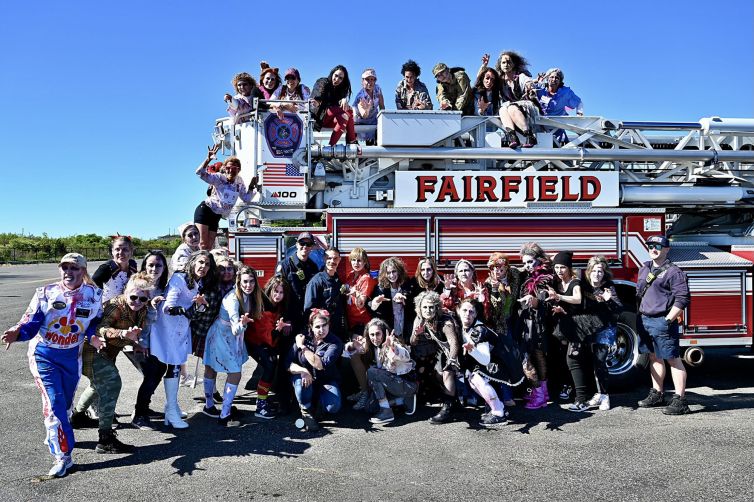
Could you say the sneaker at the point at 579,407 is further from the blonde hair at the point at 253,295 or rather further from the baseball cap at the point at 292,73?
the baseball cap at the point at 292,73

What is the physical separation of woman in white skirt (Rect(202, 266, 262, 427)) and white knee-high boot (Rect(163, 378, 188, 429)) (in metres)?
0.33

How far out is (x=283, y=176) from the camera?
6742mm

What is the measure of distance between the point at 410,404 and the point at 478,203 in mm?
2477

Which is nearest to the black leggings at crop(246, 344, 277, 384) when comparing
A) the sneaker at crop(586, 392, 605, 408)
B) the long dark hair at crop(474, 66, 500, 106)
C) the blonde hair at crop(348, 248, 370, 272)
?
the blonde hair at crop(348, 248, 370, 272)

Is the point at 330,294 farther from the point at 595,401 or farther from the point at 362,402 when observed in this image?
the point at 595,401

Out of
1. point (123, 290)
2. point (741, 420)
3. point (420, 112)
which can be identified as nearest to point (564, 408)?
point (741, 420)

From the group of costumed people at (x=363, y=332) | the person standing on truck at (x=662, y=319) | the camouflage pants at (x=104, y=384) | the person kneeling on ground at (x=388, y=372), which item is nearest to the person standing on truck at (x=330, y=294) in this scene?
the group of costumed people at (x=363, y=332)

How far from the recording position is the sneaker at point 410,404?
18.1 ft

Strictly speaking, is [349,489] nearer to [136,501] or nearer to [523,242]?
[136,501]

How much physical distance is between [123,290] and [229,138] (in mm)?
2571

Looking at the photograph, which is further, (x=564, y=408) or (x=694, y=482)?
(x=564, y=408)

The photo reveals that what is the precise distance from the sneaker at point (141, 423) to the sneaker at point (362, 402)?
1873mm

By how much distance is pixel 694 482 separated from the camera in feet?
13.2

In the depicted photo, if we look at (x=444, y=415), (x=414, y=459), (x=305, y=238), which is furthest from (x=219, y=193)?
(x=414, y=459)
